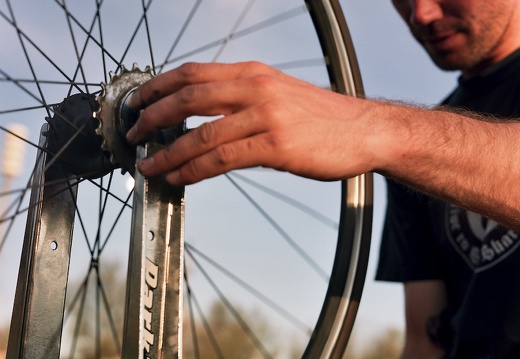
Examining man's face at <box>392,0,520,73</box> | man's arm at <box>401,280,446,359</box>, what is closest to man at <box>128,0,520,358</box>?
man's arm at <box>401,280,446,359</box>

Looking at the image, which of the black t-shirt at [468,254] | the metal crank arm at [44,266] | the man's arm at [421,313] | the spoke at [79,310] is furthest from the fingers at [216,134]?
the man's arm at [421,313]

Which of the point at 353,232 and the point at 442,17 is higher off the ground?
the point at 442,17

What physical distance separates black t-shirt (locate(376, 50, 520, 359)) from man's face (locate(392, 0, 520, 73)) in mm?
49

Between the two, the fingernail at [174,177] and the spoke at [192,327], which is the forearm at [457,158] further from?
the spoke at [192,327]

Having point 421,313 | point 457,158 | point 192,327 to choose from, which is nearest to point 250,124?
point 457,158

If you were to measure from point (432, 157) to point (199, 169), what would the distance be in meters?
0.27

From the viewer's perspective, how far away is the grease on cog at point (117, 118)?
78cm

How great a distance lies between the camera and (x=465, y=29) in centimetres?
146

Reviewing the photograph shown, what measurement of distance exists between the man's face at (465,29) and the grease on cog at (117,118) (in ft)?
2.81

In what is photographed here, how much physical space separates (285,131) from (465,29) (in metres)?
0.97

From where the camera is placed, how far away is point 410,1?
5.03ft

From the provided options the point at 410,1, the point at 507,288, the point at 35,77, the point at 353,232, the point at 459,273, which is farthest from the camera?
the point at 410,1

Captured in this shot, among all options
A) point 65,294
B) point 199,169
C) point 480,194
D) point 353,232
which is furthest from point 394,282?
point 199,169

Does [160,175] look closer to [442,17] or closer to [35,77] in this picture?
[35,77]
